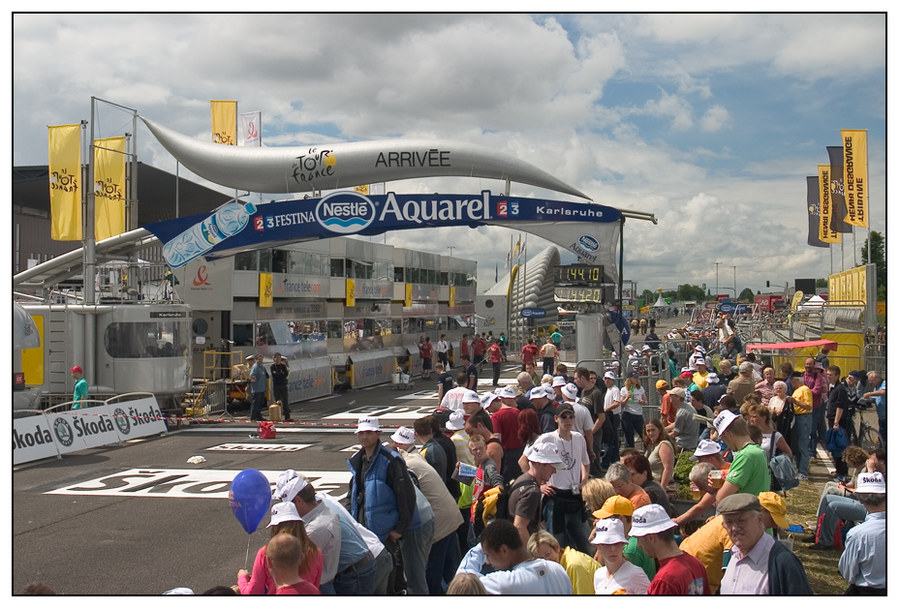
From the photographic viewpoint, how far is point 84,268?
18672 millimetres

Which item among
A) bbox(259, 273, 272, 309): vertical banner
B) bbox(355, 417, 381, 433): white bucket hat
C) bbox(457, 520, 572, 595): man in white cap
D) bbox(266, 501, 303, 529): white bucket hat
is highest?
bbox(259, 273, 272, 309): vertical banner

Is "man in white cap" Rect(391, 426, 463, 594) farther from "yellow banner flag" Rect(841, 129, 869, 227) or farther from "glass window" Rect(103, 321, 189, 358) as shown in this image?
"yellow banner flag" Rect(841, 129, 869, 227)

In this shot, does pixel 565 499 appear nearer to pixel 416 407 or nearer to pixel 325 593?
pixel 325 593

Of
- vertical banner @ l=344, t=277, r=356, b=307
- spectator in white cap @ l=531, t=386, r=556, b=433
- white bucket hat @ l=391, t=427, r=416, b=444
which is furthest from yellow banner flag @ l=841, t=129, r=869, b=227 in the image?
white bucket hat @ l=391, t=427, r=416, b=444

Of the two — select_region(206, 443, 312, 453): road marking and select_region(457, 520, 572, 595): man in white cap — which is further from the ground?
select_region(457, 520, 572, 595): man in white cap

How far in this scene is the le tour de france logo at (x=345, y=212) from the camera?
57.6ft

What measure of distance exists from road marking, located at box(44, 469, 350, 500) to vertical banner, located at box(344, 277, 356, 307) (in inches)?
542

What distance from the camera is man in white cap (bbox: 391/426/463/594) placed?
6.17 m

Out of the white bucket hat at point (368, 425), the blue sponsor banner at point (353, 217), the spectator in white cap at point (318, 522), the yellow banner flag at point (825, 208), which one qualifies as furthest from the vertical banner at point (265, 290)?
the yellow banner flag at point (825, 208)

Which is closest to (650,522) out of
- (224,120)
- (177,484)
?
(177,484)

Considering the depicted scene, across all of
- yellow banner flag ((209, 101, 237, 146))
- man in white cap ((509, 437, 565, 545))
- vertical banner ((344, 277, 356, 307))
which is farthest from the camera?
vertical banner ((344, 277, 356, 307))

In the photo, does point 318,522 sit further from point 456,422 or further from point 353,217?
point 353,217

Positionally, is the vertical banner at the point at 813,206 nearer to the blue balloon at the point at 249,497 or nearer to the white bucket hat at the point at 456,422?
the white bucket hat at the point at 456,422

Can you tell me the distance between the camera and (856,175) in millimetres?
24375
